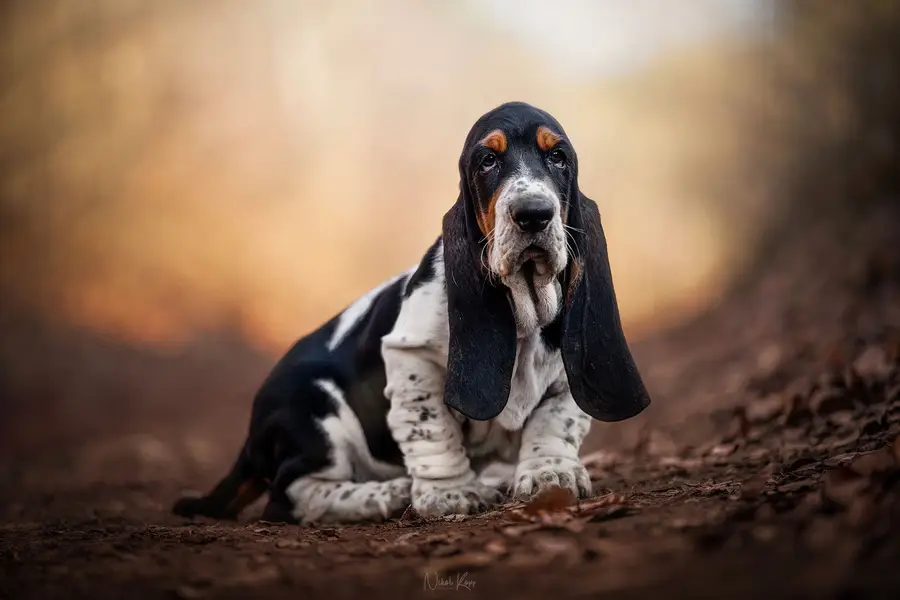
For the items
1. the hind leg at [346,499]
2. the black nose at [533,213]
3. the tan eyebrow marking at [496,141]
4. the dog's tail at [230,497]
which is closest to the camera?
the black nose at [533,213]

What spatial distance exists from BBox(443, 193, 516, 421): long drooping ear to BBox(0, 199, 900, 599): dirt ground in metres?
0.44

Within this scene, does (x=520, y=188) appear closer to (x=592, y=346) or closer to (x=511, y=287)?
(x=511, y=287)

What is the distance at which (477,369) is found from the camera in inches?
135

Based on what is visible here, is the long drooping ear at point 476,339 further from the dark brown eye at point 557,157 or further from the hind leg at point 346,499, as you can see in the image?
the hind leg at point 346,499

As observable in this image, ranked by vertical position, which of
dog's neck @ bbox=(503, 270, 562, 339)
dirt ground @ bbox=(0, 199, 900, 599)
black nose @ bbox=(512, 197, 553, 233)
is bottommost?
dirt ground @ bbox=(0, 199, 900, 599)

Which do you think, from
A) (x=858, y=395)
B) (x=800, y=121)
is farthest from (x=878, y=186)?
(x=858, y=395)

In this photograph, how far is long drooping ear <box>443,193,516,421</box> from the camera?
342 cm

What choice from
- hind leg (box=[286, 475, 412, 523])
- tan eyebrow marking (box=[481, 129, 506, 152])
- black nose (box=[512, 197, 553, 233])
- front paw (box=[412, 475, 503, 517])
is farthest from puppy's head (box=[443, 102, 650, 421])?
hind leg (box=[286, 475, 412, 523])

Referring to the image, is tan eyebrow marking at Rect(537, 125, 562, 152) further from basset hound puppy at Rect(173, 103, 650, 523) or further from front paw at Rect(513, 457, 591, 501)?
front paw at Rect(513, 457, 591, 501)

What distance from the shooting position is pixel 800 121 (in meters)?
12.0

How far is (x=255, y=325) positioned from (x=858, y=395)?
896cm

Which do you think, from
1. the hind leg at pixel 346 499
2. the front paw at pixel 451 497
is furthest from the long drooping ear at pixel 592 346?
the hind leg at pixel 346 499

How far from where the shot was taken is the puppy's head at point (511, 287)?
340 centimetres

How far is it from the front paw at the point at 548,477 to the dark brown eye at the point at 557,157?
1.16 meters
